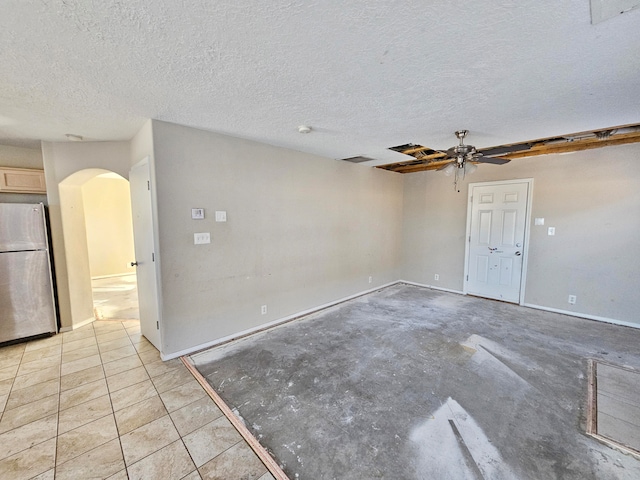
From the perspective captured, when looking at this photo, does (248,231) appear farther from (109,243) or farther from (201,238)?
(109,243)

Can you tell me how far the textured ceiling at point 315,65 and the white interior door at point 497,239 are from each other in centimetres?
187

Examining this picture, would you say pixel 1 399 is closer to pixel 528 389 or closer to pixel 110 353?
pixel 110 353

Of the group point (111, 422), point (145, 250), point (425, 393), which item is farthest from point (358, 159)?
point (111, 422)

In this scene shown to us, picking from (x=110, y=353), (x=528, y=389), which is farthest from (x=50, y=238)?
(x=528, y=389)

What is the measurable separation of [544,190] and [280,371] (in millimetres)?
4750

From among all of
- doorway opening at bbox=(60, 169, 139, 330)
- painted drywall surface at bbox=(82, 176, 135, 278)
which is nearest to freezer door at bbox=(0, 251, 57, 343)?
doorway opening at bbox=(60, 169, 139, 330)

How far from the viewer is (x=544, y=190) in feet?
13.6

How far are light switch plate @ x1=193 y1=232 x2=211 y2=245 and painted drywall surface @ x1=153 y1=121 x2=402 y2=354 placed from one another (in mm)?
51

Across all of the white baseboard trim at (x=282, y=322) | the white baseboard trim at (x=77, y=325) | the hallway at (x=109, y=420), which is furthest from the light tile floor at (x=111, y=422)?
the white baseboard trim at (x=77, y=325)

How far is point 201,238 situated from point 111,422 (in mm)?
1681

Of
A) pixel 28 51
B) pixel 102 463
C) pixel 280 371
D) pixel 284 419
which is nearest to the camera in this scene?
pixel 28 51

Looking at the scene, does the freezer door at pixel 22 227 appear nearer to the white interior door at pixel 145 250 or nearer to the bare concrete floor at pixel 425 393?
the white interior door at pixel 145 250

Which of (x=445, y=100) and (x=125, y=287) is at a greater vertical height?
(x=445, y=100)

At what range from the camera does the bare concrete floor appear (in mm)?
1619
